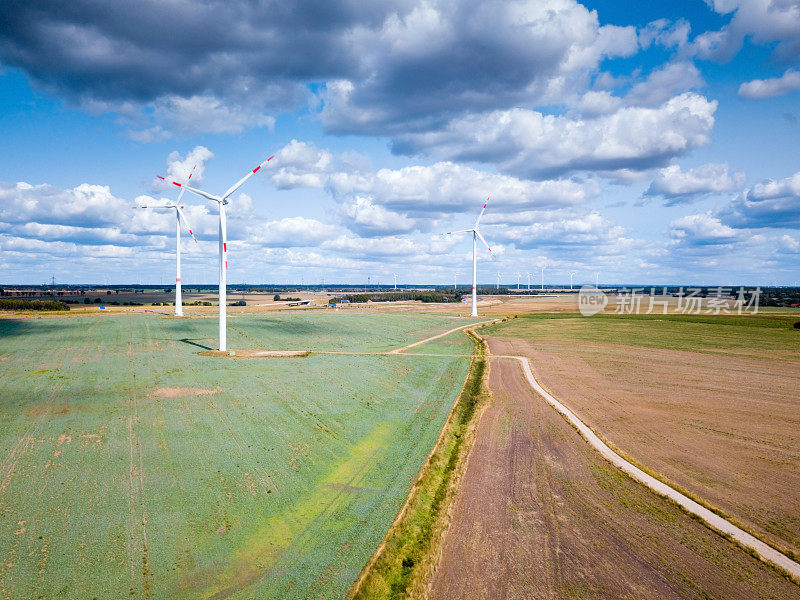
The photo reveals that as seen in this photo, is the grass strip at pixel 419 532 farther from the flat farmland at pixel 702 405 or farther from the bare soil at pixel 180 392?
the bare soil at pixel 180 392

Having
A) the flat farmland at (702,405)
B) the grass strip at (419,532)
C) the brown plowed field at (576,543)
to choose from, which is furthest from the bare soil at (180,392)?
the flat farmland at (702,405)

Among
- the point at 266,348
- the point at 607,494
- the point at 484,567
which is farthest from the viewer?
the point at 266,348

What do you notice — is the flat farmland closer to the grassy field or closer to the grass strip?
the grass strip

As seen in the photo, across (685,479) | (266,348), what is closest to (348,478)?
(685,479)

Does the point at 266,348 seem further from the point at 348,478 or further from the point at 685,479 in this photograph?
the point at 685,479

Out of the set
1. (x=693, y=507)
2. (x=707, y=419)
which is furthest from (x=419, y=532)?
(x=707, y=419)

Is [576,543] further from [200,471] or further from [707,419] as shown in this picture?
[707,419]
